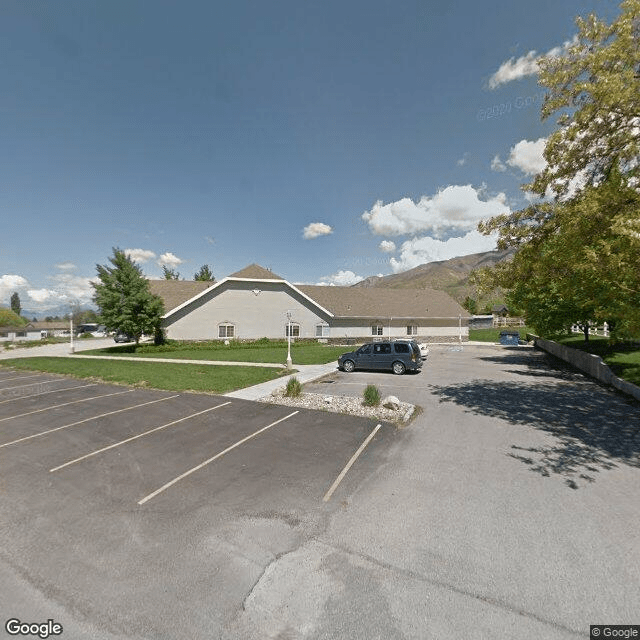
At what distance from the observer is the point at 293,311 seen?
35.9 m

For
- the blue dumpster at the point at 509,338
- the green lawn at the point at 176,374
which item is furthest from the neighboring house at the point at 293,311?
the green lawn at the point at 176,374

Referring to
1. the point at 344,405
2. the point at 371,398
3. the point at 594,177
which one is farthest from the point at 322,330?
the point at 594,177

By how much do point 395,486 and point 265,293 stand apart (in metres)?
30.1

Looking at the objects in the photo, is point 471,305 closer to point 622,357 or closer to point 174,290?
point 622,357

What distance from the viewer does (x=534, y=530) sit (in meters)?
4.54

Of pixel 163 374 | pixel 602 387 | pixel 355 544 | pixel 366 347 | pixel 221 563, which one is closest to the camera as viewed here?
pixel 221 563

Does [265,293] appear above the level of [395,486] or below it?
above

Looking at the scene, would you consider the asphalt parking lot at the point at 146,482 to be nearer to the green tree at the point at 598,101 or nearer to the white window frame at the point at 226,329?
the green tree at the point at 598,101

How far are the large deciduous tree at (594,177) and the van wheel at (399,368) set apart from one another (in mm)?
7959

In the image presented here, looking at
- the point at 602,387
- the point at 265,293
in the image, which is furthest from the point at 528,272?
the point at 265,293

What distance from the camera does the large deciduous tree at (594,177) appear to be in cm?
738

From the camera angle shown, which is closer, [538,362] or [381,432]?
[381,432]

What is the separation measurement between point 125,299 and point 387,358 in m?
24.4

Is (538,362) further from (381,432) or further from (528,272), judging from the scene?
(381,432)
